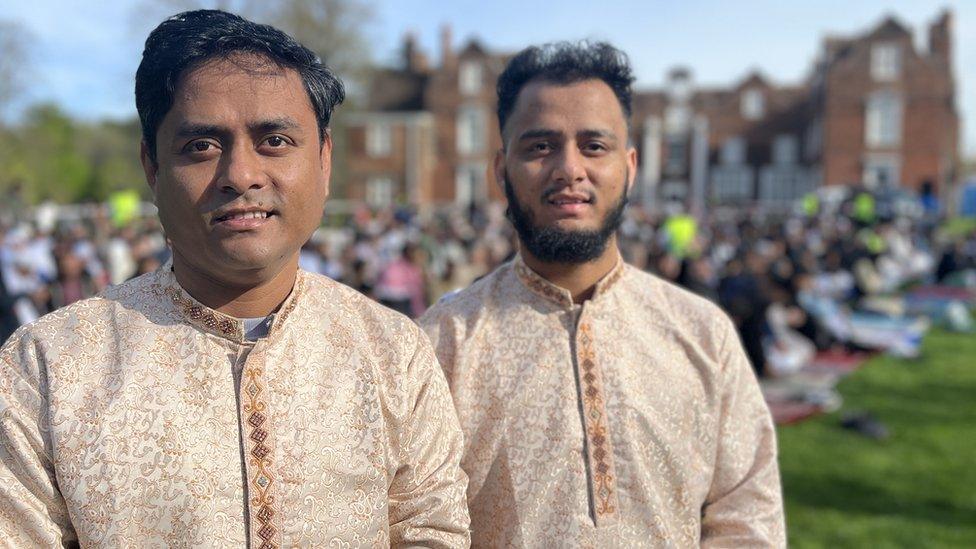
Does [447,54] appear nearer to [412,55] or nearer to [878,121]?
[412,55]

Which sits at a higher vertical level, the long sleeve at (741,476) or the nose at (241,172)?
the nose at (241,172)

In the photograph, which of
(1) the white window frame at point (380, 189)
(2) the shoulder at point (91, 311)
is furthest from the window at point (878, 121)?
(2) the shoulder at point (91, 311)

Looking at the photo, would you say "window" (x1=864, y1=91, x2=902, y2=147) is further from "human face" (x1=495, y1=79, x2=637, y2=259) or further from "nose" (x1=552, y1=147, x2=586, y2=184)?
"nose" (x1=552, y1=147, x2=586, y2=184)

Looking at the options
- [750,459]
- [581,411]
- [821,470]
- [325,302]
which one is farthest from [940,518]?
[325,302]

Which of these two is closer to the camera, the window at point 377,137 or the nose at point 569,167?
the nose at point 569,167

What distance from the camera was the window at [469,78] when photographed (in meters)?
39.0

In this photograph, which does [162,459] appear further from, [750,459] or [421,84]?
[421,84]

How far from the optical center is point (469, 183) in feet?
128

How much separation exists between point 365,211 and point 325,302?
753 inches

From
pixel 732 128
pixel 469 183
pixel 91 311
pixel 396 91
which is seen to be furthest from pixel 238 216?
pixel 732 128

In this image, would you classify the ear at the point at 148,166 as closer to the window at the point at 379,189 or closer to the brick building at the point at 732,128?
the brick building at the point at 732,128

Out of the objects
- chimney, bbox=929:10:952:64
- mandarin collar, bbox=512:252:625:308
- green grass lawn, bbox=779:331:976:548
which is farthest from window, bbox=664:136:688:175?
mandarin collar, bbox=512:252:625:308

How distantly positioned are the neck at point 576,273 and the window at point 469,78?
3751 centimetres

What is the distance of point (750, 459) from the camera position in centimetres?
229
